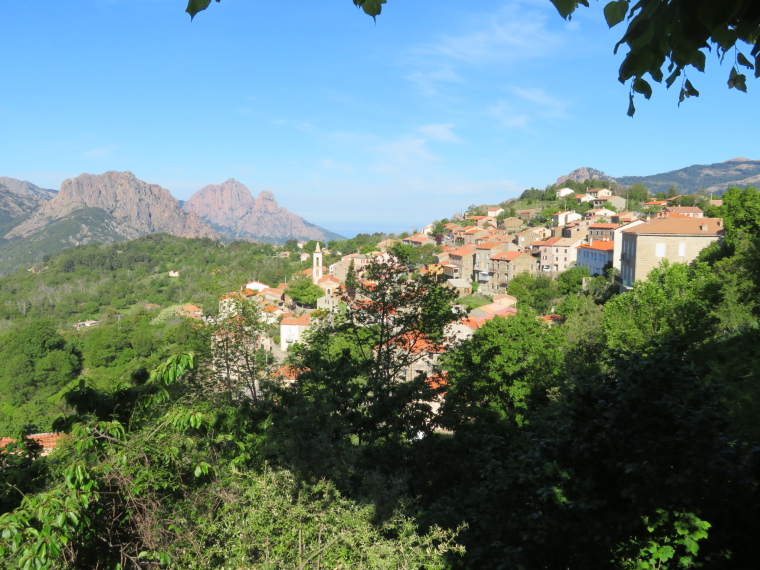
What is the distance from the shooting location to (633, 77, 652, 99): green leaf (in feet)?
5.63

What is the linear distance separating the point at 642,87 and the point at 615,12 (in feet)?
0.86

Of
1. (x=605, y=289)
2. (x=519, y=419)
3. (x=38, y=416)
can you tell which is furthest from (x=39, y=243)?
(x=519, y=419)

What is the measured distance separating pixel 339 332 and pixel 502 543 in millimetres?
7538

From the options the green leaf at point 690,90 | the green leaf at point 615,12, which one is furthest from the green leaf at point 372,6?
the green leaf at point 690,90

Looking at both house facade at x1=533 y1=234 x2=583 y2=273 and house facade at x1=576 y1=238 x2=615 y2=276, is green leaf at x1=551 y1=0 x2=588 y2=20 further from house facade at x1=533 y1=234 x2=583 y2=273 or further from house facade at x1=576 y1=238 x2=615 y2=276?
house facade at x1=533 y1=234 x2=583 y2=273

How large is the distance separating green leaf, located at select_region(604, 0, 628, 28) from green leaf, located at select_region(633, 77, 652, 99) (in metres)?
0.21

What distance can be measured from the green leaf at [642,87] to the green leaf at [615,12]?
0.68 ft

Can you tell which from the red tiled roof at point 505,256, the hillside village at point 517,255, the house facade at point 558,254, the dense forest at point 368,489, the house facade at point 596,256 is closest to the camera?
the dense forest at point 368,489

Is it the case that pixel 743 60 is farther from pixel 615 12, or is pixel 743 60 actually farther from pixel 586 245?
pixel 586 245

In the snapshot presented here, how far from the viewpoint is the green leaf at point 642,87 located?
172 cm

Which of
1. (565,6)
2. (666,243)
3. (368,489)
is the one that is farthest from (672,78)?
Answer: (666,243)

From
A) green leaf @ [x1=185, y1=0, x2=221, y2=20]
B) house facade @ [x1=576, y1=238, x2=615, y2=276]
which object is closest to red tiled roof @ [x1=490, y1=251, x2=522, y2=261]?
house facade @ [x1=576, y1=238, x2=615, y2=276]

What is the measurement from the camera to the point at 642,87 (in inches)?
68.0

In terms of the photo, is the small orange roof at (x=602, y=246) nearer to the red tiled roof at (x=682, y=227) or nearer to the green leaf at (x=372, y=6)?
the red tiled roof at (x=682, y=227)
